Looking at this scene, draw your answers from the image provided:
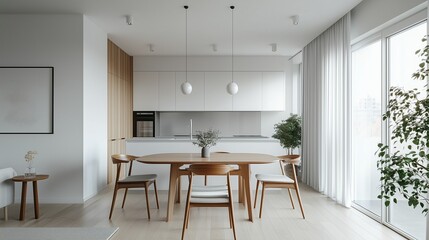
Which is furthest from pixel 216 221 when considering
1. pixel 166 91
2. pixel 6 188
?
pixel 166 91

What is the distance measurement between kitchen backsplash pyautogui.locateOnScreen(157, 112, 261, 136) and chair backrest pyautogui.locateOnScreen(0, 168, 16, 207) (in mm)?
4832

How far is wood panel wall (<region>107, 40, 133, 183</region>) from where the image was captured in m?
7.02

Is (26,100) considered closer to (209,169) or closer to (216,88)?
(209,169)

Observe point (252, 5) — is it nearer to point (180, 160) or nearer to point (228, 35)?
point (228, 35)

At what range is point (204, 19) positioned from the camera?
5.67 m

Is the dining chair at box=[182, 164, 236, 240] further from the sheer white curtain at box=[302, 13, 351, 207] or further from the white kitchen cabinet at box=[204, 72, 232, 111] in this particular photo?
the white kitchen cabinet at box=[204, 72, 232, 111]

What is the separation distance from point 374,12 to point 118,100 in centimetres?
496

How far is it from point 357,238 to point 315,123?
3096 millimetres

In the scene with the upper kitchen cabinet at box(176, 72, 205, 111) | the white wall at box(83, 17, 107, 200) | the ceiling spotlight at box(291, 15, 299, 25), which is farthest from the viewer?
the upper kitchen cabinet at box(176, 72, 205, 111)

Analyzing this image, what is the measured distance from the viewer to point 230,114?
9312mm

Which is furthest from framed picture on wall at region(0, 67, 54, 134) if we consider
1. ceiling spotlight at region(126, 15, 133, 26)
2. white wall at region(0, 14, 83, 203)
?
ceiling spotlight at region(126, 15, 133, 26)

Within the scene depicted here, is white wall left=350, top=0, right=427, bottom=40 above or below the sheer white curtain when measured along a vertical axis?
above

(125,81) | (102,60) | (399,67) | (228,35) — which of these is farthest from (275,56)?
(399,67)

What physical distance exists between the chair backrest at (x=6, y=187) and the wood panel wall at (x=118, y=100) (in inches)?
91.6
